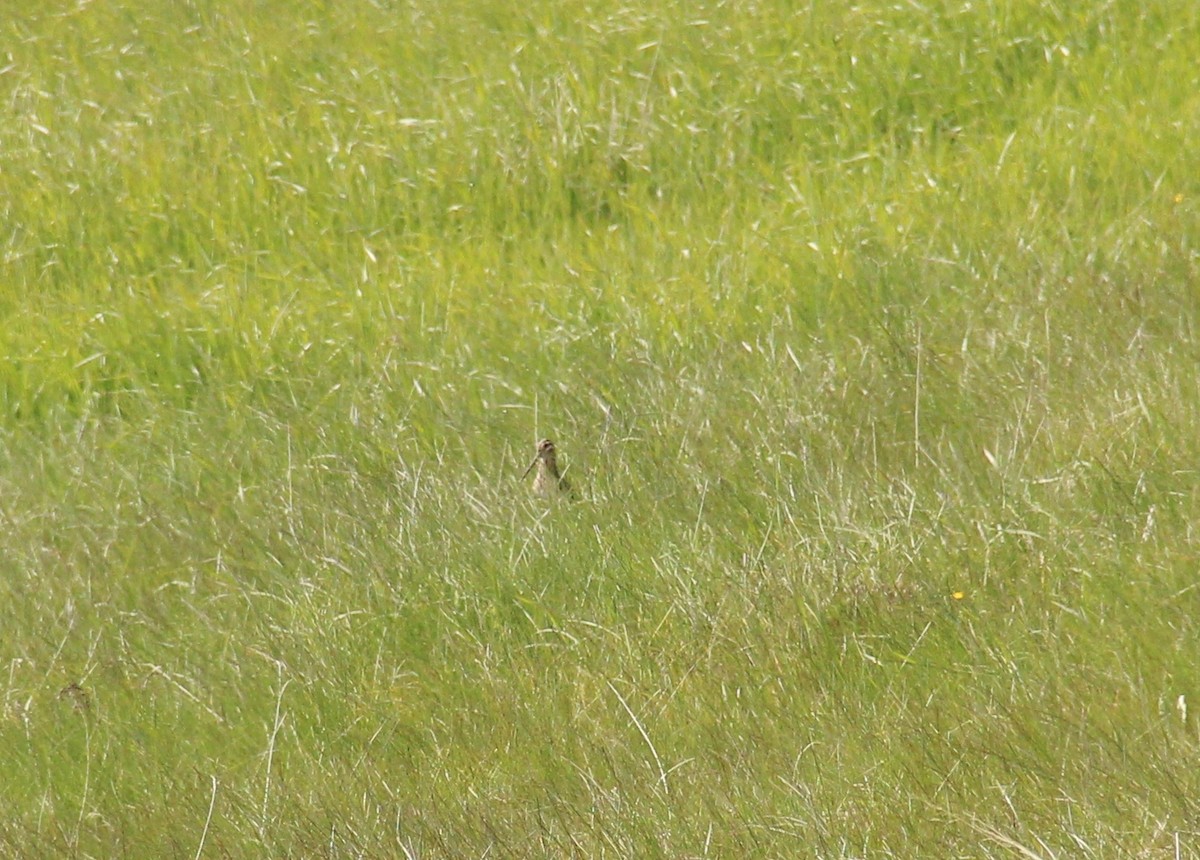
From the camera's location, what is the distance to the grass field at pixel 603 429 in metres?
3.70

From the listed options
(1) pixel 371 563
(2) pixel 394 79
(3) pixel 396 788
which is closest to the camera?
(3) pixel 396 788

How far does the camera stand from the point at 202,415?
6.79 metres

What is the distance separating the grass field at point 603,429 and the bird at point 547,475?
12 cm

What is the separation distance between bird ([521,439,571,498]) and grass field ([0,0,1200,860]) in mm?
121

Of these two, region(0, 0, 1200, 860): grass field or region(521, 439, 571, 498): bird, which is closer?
region(0, 0, 1200, 860): grass field

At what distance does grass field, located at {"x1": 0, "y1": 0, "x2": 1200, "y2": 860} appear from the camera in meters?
3.70

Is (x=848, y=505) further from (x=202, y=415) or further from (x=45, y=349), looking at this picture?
(x=45, y=349)

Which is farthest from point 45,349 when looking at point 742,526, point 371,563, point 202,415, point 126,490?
point 742,526

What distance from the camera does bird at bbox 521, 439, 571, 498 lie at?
17.1 ft

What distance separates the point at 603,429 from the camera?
5.59 m

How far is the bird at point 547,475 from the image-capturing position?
5203 mm

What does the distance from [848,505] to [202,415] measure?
3.09 metres

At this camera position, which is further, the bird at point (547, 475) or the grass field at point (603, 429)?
the bird at point (547, 475)

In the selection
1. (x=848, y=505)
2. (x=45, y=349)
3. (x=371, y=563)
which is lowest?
(x=45, y=349)
